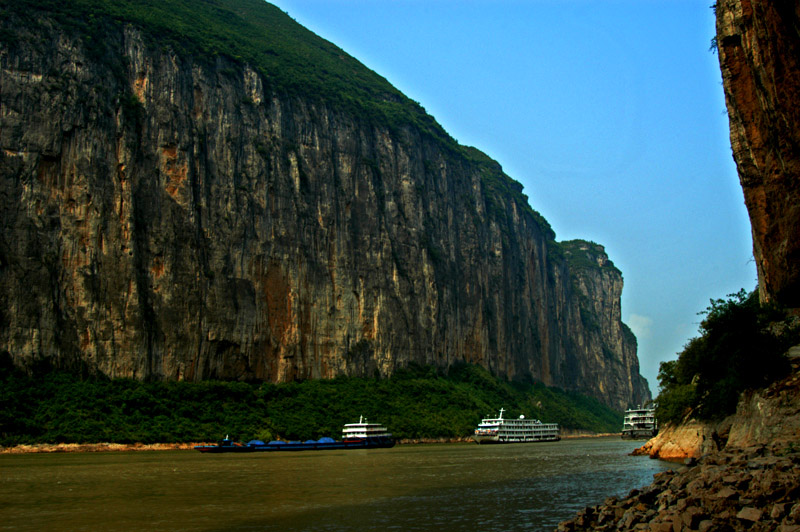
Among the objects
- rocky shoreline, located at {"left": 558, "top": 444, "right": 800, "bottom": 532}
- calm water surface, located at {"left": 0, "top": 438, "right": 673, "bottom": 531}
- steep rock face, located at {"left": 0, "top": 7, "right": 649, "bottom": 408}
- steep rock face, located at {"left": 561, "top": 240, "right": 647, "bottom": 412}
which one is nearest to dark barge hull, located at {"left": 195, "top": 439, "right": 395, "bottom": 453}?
calm water surface, located at {"left": 0, "top": 438, "right": 673, "bottom": 531}

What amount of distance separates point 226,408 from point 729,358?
1862 inches

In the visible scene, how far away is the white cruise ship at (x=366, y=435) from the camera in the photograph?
69.3 metres

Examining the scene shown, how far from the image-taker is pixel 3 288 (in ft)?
203

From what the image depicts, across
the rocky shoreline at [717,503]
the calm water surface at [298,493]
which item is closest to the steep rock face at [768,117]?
the rocky shoreline at [717,503]

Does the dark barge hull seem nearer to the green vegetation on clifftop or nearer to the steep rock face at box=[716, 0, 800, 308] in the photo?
the green vegetation on clifftop

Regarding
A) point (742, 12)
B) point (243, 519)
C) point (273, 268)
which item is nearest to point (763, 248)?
point (742, 12)

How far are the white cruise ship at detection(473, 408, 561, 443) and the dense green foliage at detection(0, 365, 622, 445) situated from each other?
2.51m

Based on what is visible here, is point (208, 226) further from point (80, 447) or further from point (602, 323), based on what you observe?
point (602, 323)

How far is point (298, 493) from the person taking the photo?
2905 centimetres

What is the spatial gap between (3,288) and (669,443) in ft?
165

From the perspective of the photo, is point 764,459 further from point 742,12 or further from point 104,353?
point 104,353

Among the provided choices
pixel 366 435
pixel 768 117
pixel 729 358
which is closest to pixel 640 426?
pixel 366 435

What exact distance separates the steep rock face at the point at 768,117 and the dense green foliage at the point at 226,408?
46.6 m

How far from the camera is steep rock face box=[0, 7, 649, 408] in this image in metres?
66.2
